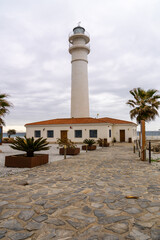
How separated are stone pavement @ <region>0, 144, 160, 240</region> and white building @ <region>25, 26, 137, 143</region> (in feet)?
70.6

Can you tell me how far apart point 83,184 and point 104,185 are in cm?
60

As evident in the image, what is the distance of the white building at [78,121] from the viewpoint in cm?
2717

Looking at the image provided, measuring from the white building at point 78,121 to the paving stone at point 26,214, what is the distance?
23362 mm

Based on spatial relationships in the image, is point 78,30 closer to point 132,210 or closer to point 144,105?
point 144,105

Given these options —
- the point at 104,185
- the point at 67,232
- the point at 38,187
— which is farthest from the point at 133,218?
the point at 38,187

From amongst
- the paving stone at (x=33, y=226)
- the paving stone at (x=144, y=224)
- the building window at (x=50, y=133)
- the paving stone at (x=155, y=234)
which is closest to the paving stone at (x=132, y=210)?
the paving stone at (x=144, y=224)

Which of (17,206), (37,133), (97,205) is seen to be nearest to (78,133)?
(37,133)

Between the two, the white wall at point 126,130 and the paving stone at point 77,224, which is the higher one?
the white wall at point 126,130

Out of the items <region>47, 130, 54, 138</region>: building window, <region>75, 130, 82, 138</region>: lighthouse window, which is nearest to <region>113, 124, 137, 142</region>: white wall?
<region>75, 130, 82, 138</region>: lighthouse window

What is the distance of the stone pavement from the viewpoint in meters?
2.62

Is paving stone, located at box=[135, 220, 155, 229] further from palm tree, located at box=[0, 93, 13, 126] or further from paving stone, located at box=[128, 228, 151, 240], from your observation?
palm tree, located at box=[0, 93, 13, 126]

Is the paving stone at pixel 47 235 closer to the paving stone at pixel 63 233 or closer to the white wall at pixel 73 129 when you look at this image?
the paving stone at pixel 63 233

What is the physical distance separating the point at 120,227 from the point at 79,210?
2.97 feet

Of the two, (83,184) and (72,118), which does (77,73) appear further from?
(83,184)
